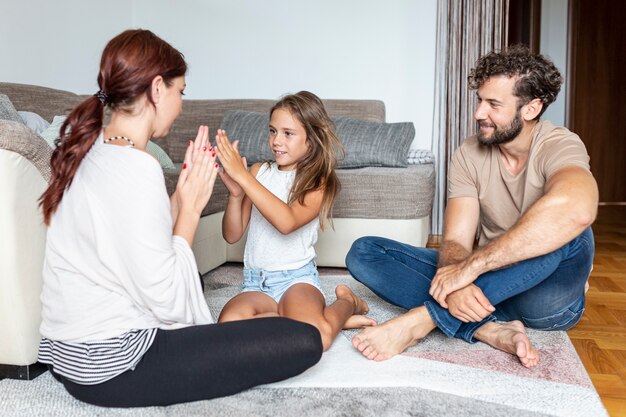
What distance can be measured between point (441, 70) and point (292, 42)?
96cm

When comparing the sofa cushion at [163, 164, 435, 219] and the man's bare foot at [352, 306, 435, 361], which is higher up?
the sofa cushion at [163, 164, 435, 219]

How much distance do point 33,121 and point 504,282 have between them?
196cm

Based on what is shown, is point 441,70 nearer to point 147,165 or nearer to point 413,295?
point 413,295

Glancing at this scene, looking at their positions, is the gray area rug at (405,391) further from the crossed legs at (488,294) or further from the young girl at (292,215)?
the young girl at (292,215)

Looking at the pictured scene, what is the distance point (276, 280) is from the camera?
2.09 meters

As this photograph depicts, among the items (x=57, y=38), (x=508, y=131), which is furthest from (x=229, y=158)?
(x=57, y=38)

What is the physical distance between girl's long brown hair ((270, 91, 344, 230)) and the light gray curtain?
219 cm

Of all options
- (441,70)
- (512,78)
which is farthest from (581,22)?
(512,78)

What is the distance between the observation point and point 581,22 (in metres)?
6.48

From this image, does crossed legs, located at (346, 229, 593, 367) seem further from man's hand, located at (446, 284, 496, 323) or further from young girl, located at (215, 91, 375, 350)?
young girl, located at (215, 91, 375, 350)

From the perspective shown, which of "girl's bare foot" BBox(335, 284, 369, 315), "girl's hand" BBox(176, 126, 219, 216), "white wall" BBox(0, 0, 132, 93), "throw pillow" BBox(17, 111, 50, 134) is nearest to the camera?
"girl's hand" BBox(176, 126, 219, 216)

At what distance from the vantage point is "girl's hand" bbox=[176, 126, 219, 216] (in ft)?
4.99

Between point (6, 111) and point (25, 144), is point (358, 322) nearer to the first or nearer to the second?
A: point (25, 144)

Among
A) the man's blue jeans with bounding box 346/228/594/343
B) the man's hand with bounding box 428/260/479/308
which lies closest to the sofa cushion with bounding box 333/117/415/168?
the man's blue jeans with bounding box 346/228/594/343
